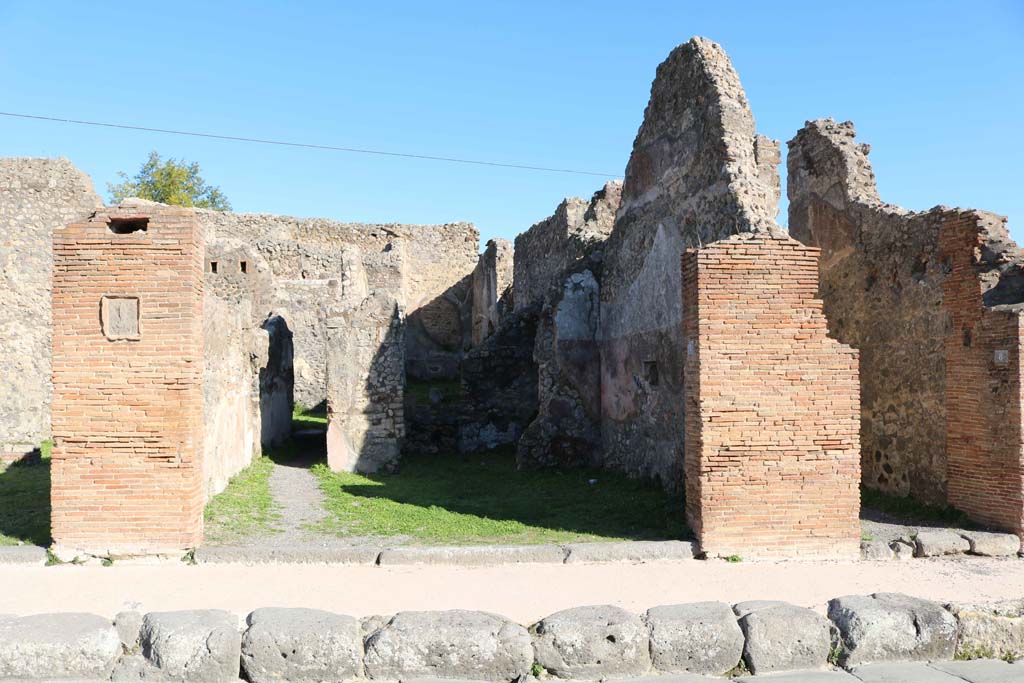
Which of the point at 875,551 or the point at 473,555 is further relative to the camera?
the point at 875,551

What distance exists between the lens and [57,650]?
13.7 ft

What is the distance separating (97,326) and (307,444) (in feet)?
23.2

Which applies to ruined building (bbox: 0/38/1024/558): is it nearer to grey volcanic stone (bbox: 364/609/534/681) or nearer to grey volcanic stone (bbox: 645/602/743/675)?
grey volcanic stone (bbox: 645/602/743/675)

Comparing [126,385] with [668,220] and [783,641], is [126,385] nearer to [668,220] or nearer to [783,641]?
[783,641]

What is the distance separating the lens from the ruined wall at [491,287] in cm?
2114

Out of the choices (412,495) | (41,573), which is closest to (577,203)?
(412,495)

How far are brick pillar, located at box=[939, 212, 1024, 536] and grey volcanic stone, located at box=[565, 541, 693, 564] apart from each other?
9.60ft

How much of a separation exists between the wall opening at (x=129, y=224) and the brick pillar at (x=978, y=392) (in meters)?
7.36

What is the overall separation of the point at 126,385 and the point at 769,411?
529 centimetres

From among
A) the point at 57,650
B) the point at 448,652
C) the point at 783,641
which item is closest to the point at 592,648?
the point at 448,652

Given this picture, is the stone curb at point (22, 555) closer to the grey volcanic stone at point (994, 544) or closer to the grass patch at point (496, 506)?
the grass patch at point (496, 506)

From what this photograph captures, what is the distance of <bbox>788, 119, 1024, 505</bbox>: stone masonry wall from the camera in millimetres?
7633

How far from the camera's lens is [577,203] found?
15766mm

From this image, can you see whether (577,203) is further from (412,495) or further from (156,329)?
(156,329)
